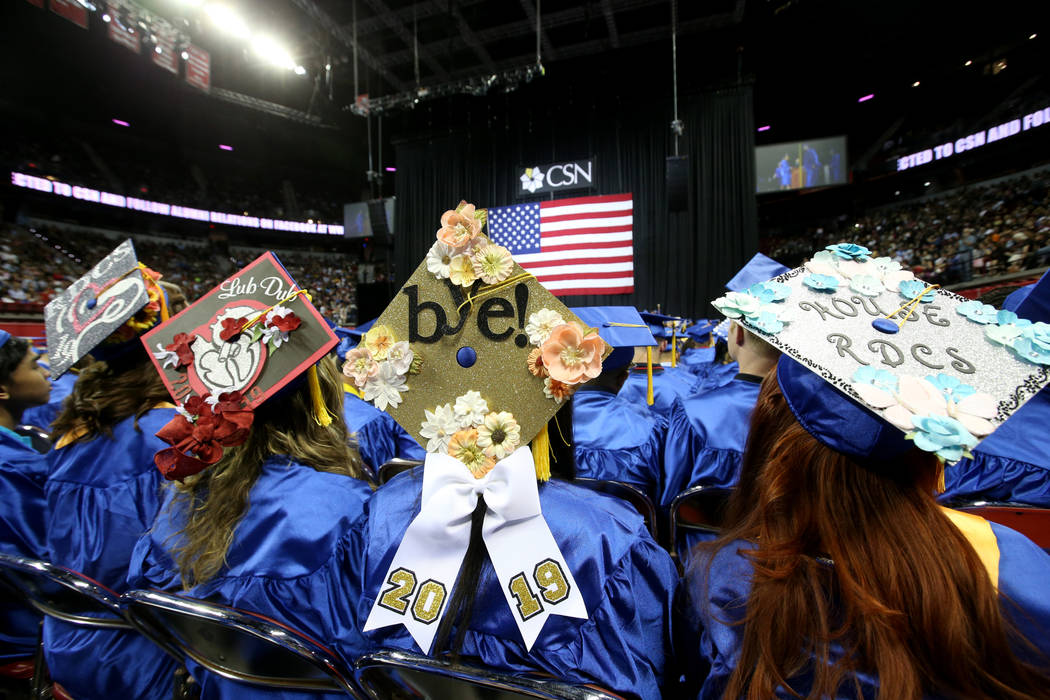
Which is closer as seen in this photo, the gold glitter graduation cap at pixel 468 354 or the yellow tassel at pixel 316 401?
the gold glitter graduation cap at pixel 468 354

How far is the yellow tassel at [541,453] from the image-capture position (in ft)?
3.00

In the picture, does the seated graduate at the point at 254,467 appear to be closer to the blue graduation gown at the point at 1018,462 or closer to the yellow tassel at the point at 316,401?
the yellow tassel at the point at 316,401

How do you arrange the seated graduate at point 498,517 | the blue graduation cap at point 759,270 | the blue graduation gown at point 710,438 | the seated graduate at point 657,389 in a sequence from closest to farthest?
the seated graduate at point 498,517
the blue graduation gown at point 710,438
the blue graduation cap at point 759,270
the seated graduate at point 657,389

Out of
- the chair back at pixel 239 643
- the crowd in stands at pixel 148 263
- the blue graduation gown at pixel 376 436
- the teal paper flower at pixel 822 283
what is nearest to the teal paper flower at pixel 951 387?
the teal paper flower at pixel 822 283

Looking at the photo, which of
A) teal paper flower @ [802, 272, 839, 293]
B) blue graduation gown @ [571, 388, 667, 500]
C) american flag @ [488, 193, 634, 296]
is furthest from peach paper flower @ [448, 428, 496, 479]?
american flag @ [488, 193, 634, 296]

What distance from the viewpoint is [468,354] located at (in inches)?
35.0

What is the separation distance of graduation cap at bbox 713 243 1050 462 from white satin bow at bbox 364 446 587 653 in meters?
0.46

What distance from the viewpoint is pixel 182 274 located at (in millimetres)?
16859

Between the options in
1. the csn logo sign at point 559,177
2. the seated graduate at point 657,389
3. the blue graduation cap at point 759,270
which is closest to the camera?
the blue graduation cap at point 759,270

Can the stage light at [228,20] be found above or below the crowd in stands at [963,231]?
above

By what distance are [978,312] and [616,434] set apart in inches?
55.0

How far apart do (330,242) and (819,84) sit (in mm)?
18749

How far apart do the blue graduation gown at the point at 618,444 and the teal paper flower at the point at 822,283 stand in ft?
4.05

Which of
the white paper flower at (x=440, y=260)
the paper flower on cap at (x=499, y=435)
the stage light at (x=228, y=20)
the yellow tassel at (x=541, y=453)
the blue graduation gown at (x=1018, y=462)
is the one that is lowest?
the blue graduation gown at (x=1018, y=462)
